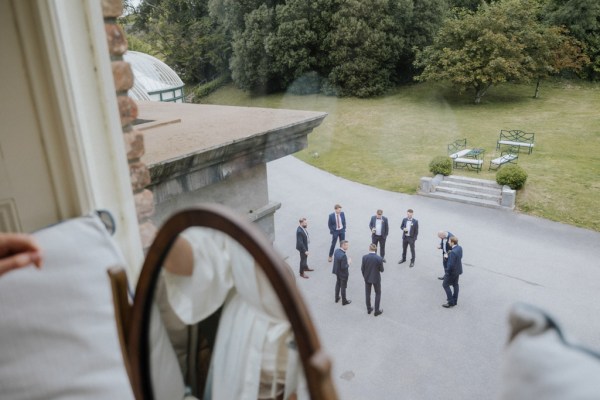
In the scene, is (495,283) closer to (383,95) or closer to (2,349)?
(2,349)

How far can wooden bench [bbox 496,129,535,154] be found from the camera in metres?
10.9

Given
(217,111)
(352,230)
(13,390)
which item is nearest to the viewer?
(13,390)

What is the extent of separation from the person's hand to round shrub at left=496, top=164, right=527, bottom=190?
28.4 feet

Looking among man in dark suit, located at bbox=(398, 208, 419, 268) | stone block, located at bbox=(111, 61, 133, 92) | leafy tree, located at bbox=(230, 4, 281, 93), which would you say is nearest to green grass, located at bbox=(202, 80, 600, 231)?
leafy tree, located at bbox=(230, 4, 281, 93)

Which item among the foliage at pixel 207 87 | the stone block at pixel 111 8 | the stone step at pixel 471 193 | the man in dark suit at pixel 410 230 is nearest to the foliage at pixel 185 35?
the foliage at pixel 207 87

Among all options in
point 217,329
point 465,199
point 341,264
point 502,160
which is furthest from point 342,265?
point 502,160

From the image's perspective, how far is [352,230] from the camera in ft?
24.0

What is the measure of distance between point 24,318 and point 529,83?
17.8 m

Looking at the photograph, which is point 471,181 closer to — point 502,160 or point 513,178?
point 513,178

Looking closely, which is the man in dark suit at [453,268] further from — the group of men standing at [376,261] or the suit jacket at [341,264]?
the suit jacket at [341,264]

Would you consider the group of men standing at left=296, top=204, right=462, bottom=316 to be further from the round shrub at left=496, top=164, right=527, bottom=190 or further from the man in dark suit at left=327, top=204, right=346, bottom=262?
the round shrub at left=496, top=164, right=527, bottom=190

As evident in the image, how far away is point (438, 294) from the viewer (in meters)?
5.37

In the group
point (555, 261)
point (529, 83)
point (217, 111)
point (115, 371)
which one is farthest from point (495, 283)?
point (529, 83)

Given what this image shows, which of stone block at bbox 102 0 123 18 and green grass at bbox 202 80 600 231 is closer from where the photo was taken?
stone block at bbox 102 0 123 18
